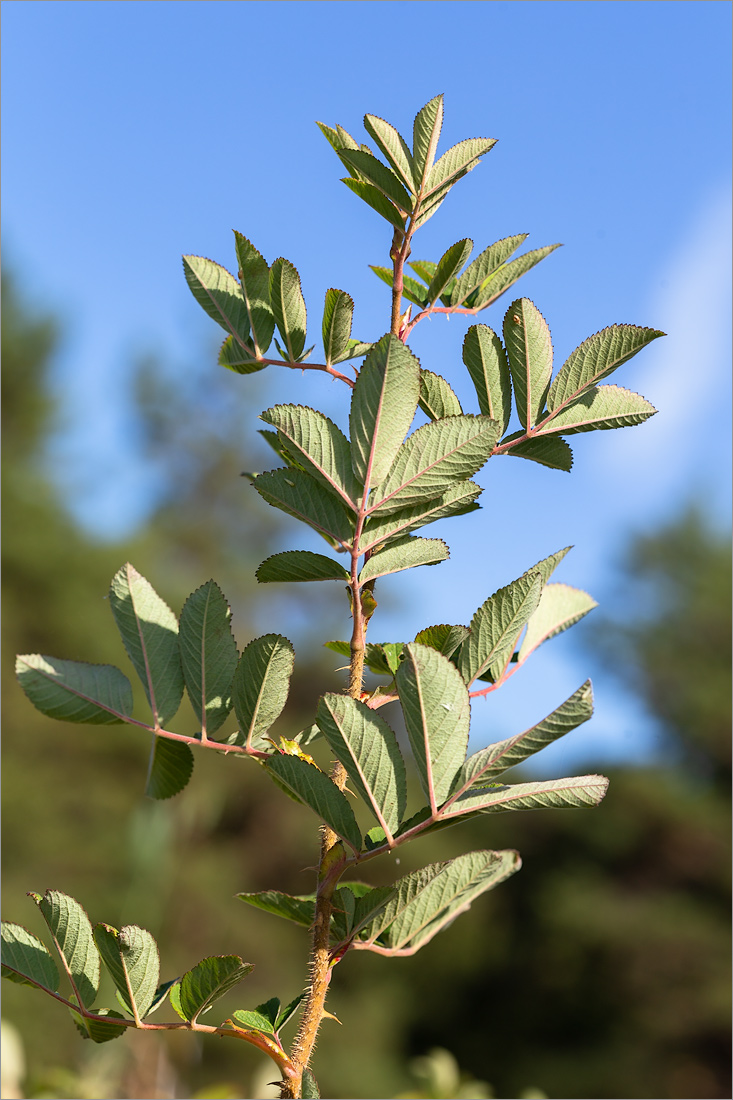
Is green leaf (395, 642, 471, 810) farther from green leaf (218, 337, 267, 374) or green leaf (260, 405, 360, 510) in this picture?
green leaf (218, 337, 267, 374)

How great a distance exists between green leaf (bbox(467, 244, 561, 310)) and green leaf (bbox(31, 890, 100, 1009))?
0.47 m

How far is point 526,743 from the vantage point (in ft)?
1.34

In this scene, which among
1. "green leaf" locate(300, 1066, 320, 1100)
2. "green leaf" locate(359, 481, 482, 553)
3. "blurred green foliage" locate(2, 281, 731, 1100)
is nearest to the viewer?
"green leaf" locate(300, 1066, 320, 1100)

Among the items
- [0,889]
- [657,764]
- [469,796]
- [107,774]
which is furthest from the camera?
[657,764]

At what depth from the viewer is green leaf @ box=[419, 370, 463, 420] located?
527 mm

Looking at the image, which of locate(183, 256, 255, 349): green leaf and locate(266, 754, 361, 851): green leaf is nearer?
locate(266, 754, 361, 851): green leaf

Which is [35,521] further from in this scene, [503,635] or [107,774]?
[503,635]

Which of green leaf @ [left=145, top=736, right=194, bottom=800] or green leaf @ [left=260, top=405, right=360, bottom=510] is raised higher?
green leaf @ [left=260, top=405, right=360, bottom=510]

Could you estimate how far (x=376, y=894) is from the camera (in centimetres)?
44

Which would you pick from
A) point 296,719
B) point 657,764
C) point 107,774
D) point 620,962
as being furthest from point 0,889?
point 657,764

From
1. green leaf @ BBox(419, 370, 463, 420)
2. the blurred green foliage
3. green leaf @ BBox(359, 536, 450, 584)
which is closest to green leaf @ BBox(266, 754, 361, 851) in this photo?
green leaf @ BBox(359, 536, 450, 584)

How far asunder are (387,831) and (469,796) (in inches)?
1.9

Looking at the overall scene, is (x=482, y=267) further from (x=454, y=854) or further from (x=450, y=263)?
(x=454, y=854)

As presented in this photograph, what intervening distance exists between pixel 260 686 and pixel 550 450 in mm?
244
